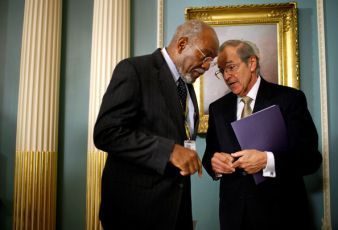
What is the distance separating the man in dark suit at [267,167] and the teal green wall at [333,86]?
54.7 inches

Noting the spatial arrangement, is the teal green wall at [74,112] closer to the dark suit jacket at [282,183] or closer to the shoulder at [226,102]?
the shoulder at [226,102]

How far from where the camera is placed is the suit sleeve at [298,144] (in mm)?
2037

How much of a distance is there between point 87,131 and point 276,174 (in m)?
2.40

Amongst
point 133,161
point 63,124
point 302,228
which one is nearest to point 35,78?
point 63,124

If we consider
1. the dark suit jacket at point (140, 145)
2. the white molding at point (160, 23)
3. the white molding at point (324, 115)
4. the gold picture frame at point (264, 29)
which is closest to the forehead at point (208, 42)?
the dark suit jacket at point (140, 145)

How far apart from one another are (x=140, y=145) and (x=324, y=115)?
263 centimetres

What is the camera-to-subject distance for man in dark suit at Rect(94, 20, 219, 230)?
144 cm

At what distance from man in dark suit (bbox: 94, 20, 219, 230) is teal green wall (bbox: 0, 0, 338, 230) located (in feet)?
6.29

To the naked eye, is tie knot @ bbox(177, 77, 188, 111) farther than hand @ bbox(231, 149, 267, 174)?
No

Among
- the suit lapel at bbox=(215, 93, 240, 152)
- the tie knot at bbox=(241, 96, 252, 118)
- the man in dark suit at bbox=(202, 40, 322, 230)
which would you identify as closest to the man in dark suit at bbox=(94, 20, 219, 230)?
the man in dark suit at bbox=(202, 40, 322, 230)

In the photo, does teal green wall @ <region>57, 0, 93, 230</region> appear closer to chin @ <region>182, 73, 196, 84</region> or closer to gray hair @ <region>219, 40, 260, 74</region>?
gray hair @ <region>219, 40, 260, 74</region>

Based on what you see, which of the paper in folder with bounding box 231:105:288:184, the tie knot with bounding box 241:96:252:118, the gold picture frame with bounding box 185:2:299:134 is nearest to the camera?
the paper in folder with bounding box 231:105:288:184

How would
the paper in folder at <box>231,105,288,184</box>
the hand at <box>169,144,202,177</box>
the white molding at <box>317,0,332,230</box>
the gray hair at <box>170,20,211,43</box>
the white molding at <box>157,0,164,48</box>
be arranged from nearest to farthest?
→ the hand at <box>169,144,202,177</box>
the gray hair at <box>170,20,211,43</box>
the paper in folder at <box>231,105,288,184</box>
the white molding at <box>317,0,332,230</box>
the white molding at <box>157,0,164,48</box>

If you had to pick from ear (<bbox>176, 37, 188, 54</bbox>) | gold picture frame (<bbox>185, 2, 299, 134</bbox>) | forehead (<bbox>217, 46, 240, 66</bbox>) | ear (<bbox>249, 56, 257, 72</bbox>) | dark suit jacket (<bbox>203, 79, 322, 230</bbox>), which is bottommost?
dark suit jacket (<bbox>203, 79, 322, 230</bbox>)
